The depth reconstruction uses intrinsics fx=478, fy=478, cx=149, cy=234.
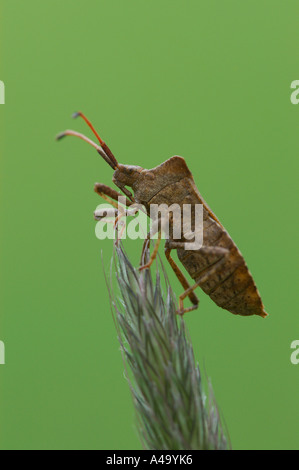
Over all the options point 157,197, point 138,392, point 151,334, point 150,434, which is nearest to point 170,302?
point 151,334

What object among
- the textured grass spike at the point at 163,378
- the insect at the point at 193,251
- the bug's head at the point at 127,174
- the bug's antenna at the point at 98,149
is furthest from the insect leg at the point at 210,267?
the bug's antenna at the point at 98,149

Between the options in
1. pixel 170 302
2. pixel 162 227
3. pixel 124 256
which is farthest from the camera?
pixel 162 227

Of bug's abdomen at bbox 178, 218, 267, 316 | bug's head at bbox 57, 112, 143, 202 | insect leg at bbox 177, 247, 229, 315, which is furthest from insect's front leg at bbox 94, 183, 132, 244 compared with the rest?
insect leg at bbox 177, 247, 229, 315

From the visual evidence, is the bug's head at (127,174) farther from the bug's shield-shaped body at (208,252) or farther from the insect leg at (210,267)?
the insect leg at (210,267)

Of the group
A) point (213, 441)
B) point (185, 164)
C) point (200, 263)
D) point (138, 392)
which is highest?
point (185, 164)

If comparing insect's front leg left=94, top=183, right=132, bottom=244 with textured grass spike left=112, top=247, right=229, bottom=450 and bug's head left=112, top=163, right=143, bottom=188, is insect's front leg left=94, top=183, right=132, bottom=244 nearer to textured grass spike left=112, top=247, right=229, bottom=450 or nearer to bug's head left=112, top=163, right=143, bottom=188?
bug's head left=112, top=163, right=143, bottom=188

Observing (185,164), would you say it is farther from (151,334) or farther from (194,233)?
(151,334)

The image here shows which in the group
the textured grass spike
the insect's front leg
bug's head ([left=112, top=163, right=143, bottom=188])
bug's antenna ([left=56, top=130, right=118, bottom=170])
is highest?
bug's antenna ([left=56, top=130, right=118, bottom=170])
